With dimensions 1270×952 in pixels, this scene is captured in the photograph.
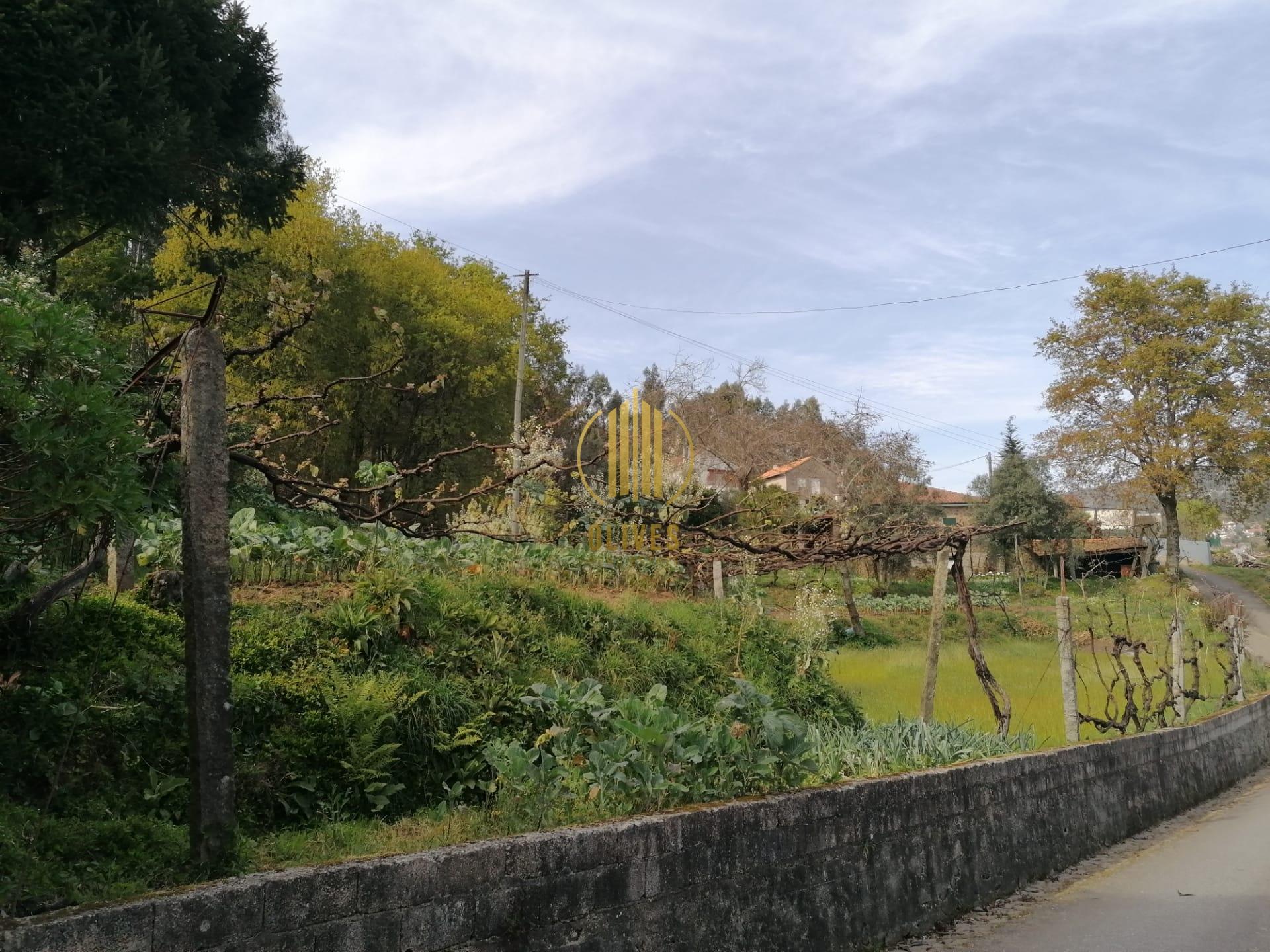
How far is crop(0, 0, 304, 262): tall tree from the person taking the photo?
10.4 metres

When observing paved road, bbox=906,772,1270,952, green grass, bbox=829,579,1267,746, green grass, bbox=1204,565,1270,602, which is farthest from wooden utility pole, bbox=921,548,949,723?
green grass, bbox=1204,565,1270,602

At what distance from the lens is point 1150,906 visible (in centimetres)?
645

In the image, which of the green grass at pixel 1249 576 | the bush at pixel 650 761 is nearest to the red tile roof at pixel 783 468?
the green grass at pixel 1249 576

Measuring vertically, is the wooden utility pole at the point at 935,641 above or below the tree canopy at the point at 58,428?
below

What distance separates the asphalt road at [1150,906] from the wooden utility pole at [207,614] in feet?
12.5

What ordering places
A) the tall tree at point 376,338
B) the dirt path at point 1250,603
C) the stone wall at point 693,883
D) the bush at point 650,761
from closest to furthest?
the stone wall at point 693,883 < the bush at point 650,761 < the tall tree at point 376,338 < the dirt path at point 1250,603

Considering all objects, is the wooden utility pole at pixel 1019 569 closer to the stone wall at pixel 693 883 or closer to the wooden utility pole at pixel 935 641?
the wooden utility pole at pixel 935 641

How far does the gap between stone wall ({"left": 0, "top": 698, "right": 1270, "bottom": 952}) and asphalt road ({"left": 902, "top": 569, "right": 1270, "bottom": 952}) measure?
0.20 meters

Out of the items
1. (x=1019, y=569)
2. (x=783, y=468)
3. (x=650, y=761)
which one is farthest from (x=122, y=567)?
(x=1019, y=569)

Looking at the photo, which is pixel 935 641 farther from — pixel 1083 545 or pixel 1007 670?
pixel 1083 545

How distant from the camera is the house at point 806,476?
3656 cm

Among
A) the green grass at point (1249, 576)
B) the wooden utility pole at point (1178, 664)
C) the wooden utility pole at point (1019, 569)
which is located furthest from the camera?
the green grass at point (1249, 576)

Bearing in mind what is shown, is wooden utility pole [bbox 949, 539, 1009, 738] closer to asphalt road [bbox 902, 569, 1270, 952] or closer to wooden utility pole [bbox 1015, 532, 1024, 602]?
asphalt road [bbox 902, 569, 1270, 952]

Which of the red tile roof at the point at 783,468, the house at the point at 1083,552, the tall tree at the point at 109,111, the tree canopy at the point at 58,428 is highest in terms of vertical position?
the tall tree at the point at 109,111
